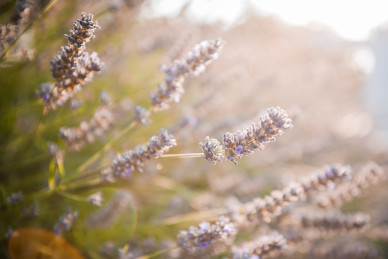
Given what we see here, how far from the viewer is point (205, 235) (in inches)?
33.2

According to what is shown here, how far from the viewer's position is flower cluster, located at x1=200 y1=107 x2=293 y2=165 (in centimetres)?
71

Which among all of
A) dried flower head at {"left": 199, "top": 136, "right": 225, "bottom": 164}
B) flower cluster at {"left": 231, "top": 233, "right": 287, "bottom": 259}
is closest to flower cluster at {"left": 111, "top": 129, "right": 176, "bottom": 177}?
dried flower head at {"left": 199, "top": 136, "right": 225, "bottom": 164}

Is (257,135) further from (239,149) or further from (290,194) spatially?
(290,194)

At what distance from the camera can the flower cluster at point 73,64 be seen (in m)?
0.68

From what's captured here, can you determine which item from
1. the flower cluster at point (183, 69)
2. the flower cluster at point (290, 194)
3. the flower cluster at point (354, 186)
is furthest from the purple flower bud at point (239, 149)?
the flower cluster at point (354, 186)

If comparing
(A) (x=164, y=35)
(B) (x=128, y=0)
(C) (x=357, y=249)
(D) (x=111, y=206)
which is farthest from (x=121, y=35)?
(C) (x=357, y=249)

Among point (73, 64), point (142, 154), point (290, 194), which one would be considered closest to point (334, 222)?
point (290, 194)

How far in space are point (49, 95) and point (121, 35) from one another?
1.30 meters

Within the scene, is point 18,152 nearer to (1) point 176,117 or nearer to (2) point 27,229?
(2) point 27,229

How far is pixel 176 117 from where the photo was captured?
196 cm

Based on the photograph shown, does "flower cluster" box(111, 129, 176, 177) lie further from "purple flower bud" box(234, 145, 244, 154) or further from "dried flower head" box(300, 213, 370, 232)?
"dried flower head" box(300, 213, 370, 232)

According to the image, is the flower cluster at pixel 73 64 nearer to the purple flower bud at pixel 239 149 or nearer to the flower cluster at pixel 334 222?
the purple flower bud at pixel 239 149

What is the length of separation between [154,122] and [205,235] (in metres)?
1.21

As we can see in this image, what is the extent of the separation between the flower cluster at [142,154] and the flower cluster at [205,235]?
0.88ft
